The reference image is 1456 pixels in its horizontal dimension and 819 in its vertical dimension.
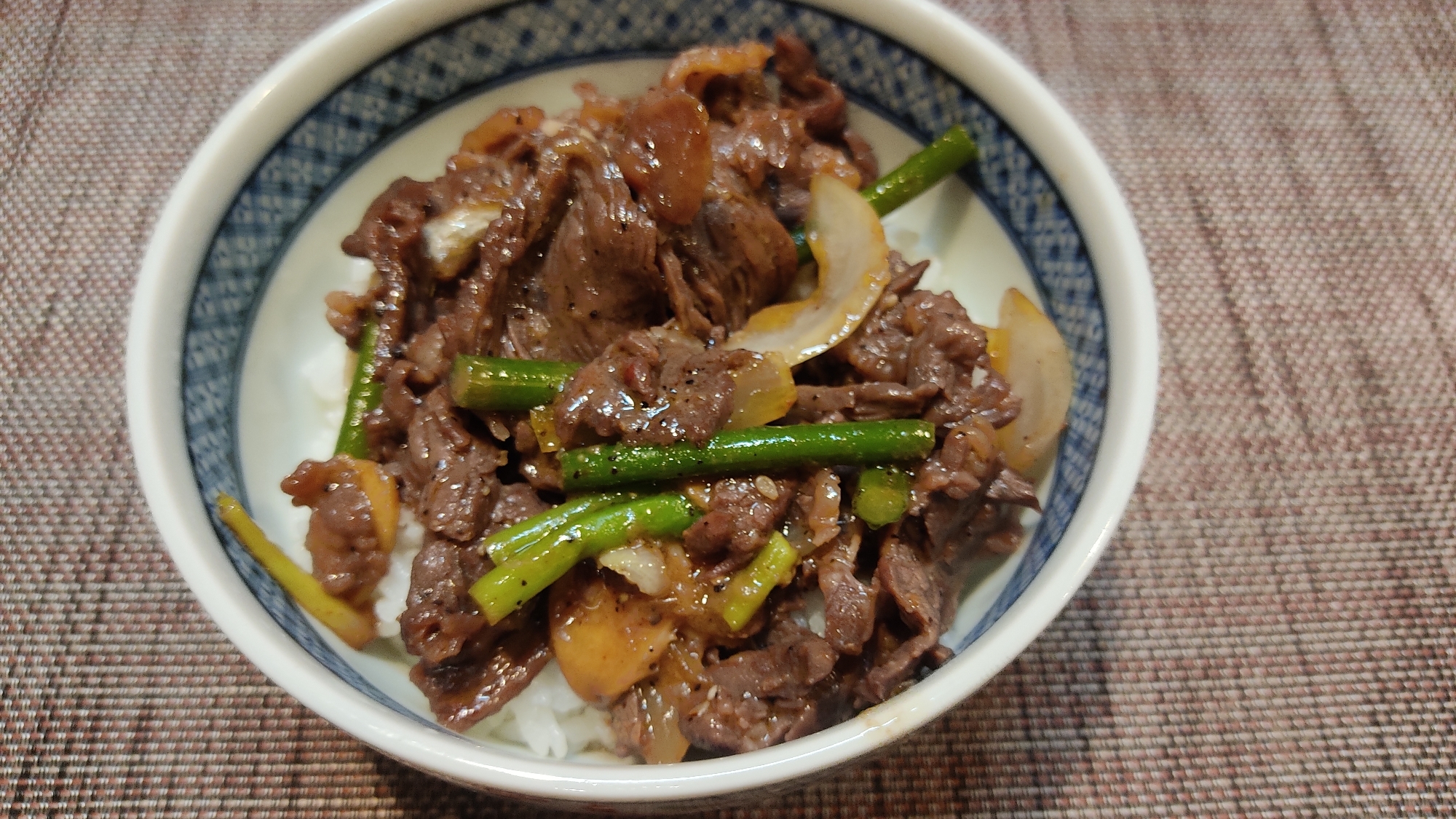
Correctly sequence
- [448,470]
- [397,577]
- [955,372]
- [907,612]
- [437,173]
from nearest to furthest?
[907,612], [448,470], [955,372], [397,577], [437,173]

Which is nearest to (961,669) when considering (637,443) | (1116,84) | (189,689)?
(637,443)

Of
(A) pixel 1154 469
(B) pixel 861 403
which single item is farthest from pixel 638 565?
(A) pixel 1154 469

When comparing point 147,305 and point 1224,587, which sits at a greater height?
point 147,305

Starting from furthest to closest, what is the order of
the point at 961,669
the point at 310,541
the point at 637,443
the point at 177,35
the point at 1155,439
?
the point at 177,35 < the point at 1155,439 < the point at 310,541 < the point at 637,443 < the point at 961,669

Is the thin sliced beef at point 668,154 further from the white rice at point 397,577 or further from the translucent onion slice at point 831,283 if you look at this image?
the white rice at point 397,577

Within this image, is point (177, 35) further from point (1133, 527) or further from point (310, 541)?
point (1133, 527)

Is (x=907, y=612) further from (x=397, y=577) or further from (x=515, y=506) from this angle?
(x=397, y=577)

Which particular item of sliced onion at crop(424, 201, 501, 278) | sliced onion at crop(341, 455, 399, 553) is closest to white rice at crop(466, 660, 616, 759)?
sliced onion at crop(341, 455, 399, 553)
